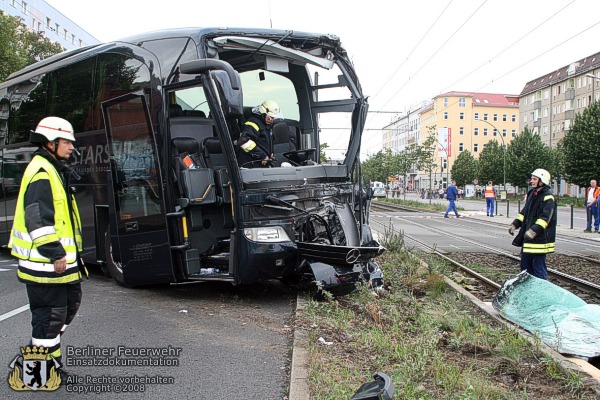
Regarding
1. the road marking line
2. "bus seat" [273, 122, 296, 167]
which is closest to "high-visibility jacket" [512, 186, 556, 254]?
"bus seat" [273, 122, 296, 167]

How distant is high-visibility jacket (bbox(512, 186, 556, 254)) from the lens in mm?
7234

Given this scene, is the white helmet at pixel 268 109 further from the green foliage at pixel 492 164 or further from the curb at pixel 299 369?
the green foliage at pixel 492 164

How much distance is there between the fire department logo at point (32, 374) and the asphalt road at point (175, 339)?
72 millimetres

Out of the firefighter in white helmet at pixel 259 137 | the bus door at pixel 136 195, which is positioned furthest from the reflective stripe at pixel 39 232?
the firefighter in white helmet at pixel 259 137

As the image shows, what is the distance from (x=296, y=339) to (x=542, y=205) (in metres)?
4.10

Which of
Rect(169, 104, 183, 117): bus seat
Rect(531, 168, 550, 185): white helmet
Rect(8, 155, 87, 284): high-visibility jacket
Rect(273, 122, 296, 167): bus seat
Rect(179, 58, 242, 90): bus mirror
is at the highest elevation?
Rect(179, 58, 242, 90): bus mirror

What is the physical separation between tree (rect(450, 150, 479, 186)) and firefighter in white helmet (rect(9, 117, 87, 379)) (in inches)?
3261

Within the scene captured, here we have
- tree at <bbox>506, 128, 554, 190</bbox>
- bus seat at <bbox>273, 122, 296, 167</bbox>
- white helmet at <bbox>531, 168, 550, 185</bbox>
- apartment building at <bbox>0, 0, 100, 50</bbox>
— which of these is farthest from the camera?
tree at <bbox>506, 128, 554, 190</bbox>

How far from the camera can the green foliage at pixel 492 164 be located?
216 ft

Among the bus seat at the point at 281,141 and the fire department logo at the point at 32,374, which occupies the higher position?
the bus seat at the point at 281,141

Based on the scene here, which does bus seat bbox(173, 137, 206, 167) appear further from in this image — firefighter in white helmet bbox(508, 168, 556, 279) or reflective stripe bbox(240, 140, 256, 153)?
firefighter in white helmet bbox(508, 168, 556, 279)

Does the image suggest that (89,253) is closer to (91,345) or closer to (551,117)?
(91,345)

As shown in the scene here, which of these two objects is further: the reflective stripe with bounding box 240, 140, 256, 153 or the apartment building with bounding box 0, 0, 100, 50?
the apartment building with bounding box 0, 0, 100, 50

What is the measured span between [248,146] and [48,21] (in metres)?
55.5
